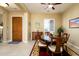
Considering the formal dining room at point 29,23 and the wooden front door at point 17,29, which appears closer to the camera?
the formal dining room at point 29,23

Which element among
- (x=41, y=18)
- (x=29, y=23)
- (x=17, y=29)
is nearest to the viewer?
(x=17, y=29)

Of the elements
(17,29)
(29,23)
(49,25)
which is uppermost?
(29,23)

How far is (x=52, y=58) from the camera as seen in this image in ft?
2.68

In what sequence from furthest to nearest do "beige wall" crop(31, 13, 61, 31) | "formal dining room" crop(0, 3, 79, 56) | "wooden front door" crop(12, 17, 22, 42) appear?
"beige wall" crop(31, 13, 61, 31) → "wooden front door" crop(12, 17, 22, 42) → "formal dining room" crop(0, 3, 79, 56)

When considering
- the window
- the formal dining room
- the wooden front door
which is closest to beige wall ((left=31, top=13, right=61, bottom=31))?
→ the formal dining room

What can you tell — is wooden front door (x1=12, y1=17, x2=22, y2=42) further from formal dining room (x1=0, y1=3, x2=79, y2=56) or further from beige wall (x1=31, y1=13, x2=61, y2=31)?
beige wall (x1=31, y1=13, x2=61, y2=31)

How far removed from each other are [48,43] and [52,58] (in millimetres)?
3586

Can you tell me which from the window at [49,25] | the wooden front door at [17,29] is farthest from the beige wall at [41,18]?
the wooden front door at [17,29]

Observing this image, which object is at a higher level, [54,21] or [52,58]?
[54,21]

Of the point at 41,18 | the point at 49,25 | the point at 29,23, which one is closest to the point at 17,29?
the point at 29,23

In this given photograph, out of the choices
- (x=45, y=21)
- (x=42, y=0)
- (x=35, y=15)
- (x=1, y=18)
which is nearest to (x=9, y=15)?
(x=1, y=18)

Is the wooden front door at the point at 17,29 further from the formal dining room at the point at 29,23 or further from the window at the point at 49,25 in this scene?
the window at the point at 49,25

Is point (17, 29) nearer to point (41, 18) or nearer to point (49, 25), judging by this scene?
point (41, 18)

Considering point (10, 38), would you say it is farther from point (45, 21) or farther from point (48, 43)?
point (48, 43)
